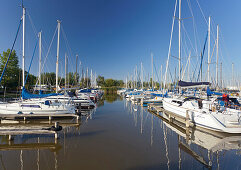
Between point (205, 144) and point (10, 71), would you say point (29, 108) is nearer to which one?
point (205, 144)

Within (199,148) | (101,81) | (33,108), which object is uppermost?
(101,81)

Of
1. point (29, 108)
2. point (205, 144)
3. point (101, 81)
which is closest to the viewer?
point (205, 144)

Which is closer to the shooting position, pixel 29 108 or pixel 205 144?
pixel 205 144

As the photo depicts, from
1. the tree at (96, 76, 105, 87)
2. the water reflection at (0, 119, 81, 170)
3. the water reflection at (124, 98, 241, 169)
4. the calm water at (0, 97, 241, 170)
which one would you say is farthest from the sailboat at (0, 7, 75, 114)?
the tree at (96, 76, 105, 87)

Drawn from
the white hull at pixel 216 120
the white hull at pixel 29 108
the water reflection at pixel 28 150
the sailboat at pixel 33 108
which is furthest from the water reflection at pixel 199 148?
the white hull at pixel 29 108

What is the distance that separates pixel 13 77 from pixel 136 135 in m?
44.5

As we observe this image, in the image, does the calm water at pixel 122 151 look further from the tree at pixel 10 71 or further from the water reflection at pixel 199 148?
the tree at pixel 10 71

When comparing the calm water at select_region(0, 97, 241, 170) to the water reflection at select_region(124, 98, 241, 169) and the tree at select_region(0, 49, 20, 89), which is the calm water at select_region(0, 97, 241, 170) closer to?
the water reflection at select_region(124, 98, 241, 169)

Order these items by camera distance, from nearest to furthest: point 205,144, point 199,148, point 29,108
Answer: point 199,148 → point 205,144 → point 29,108

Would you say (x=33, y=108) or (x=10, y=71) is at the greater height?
(x=10, y=71)

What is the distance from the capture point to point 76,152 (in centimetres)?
695

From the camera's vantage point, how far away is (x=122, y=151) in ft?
23.4

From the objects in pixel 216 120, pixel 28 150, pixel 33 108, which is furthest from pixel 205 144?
pixel 33 108

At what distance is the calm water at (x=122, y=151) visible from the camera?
589 centimetres
